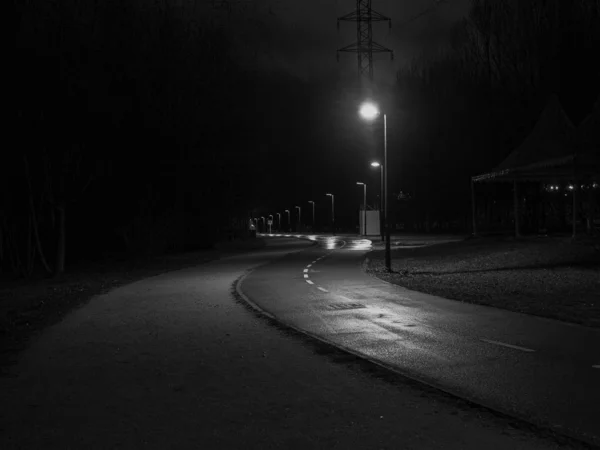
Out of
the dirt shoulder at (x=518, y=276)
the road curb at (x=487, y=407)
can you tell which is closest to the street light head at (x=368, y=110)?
the dirt shoulder at (x=518, y=276)

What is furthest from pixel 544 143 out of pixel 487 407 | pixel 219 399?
pixel 219 399

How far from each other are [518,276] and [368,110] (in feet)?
23.3

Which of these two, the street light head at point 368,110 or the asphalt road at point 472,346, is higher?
the street light head at point 368,110

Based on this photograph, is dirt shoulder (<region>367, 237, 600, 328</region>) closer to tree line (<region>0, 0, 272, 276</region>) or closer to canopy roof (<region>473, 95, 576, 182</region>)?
canopy roof (<region>473, 95, 576, 182</region>)

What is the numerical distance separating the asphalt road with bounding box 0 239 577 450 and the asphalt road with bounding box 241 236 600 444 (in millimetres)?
399

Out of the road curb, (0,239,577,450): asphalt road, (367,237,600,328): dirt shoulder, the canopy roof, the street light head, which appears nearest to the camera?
the road curb

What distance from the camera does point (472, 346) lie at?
858cm

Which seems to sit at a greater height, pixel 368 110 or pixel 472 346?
pixel 368 110

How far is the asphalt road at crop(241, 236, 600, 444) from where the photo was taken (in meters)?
5.82

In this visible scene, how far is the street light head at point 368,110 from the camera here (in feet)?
64.7

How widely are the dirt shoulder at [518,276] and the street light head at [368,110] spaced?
5401mm

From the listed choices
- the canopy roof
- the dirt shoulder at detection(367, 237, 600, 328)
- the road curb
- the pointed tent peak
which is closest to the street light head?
the dirt shoulder at detection(367, 237, 600, 328)

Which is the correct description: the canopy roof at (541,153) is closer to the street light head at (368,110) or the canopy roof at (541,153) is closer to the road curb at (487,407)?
the street light head at (368,110)

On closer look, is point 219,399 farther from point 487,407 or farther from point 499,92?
point 499,92
